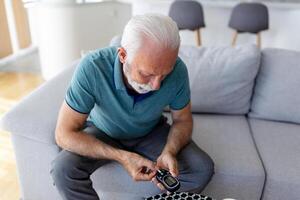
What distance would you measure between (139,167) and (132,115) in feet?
0.70

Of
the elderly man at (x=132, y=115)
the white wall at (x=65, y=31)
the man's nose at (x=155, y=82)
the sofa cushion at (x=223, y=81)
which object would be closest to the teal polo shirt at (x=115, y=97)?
the elderly man at (x=132, y=115)

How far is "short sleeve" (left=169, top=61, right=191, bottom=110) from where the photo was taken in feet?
4.31

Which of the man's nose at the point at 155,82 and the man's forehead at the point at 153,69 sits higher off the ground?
the man's forehead at the point at 153,69

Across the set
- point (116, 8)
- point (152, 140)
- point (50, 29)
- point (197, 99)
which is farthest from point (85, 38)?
point (152, 140)

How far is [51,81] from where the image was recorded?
1.70 m

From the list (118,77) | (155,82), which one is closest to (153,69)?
(155,82)

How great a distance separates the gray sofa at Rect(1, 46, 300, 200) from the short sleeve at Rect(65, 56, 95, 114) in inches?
9.4

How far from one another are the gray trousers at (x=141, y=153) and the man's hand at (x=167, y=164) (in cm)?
10

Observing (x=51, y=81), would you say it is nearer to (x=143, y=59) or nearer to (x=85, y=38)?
(x=143, y=59)

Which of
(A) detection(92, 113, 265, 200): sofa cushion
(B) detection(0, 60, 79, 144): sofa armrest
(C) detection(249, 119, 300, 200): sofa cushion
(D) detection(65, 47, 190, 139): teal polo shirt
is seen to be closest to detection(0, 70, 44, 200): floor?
(B) detection(0, 60, 79, 144): sofa armrest

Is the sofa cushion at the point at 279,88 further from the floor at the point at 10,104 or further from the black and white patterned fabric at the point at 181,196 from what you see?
the floor at the point at 10,104

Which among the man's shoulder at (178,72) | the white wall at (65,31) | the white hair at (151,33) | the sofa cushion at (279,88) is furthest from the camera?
the white wall at (65,31)

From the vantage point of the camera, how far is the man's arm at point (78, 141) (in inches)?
47.7

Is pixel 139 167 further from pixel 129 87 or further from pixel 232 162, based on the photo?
pixel 232 162
